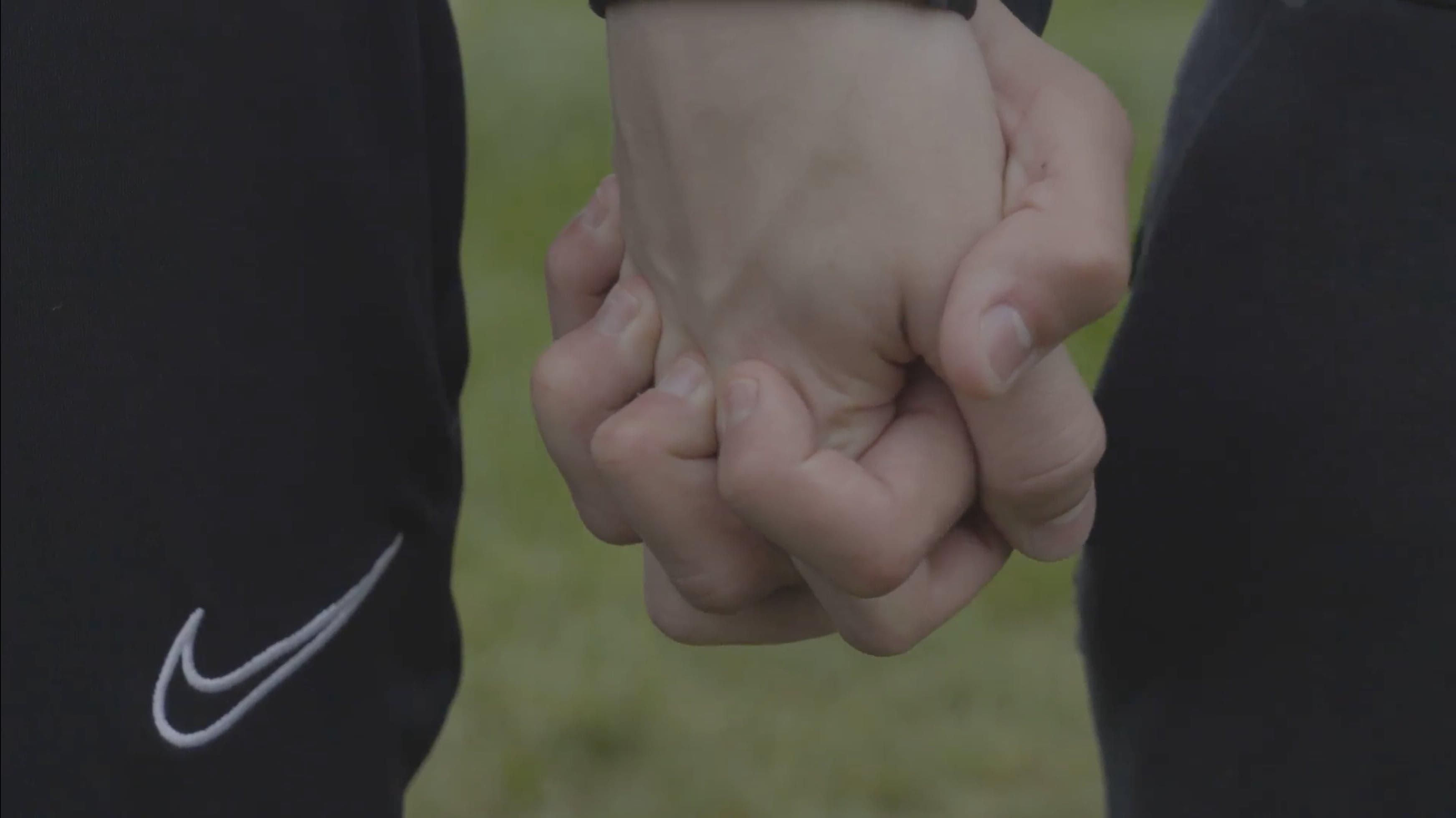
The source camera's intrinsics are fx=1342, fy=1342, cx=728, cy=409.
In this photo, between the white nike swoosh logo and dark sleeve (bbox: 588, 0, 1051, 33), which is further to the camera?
dark sleeve (bbox: 588, 0, 1051, 33)

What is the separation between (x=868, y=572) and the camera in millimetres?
506

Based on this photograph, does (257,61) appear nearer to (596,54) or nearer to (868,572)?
(868,572)

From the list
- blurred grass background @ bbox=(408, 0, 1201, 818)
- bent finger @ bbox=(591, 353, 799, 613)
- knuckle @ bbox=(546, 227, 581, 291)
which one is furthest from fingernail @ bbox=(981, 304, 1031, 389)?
blurred grass background @ bbox=(408, 0, 1201, 818)

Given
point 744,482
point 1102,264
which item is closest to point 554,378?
point 744,482

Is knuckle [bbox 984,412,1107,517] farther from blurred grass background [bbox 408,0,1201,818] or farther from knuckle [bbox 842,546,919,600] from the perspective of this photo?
blurred grass background [bbox 408,0,1201,818]

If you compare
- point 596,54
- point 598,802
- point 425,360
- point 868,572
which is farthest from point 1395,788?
point 596,54

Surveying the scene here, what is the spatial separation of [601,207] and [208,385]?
20 centimetres

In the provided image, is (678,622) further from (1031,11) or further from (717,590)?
(1031,11)

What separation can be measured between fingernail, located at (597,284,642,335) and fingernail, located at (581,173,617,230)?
2.4 inches

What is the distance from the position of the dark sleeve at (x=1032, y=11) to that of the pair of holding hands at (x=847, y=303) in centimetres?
6

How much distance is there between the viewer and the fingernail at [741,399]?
1.67 feet

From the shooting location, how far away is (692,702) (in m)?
1.47

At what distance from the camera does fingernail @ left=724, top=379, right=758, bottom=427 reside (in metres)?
0.51

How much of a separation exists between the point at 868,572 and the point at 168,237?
0.97 feet
